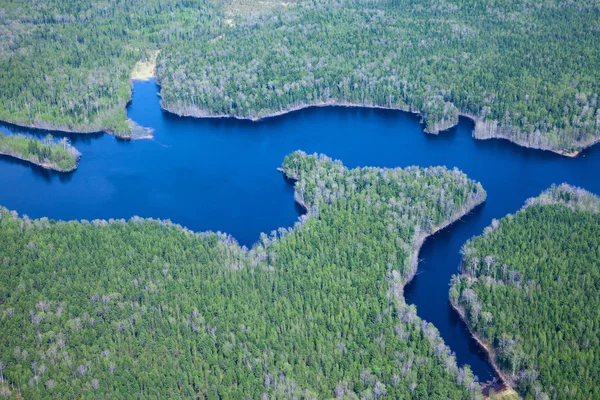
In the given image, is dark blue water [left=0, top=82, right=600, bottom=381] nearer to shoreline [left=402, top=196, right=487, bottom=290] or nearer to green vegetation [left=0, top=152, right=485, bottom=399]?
shoreline [left=402, top=196, right=487, bottom=290]

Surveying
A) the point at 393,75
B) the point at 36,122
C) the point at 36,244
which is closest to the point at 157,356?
the point at 36,244

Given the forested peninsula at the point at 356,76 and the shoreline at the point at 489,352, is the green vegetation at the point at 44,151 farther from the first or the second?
the shoreline at the point at 489,352

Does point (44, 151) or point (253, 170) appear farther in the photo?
point (44, 151)

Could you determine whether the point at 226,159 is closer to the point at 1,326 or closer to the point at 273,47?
the point at 273,47

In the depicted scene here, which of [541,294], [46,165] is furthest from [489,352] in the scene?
[46,165]

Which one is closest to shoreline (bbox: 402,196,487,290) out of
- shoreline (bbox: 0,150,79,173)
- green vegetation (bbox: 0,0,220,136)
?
shoreline (bbox: 0,150,79,173)

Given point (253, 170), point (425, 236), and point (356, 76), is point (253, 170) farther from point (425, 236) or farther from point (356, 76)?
point (356, 76)
